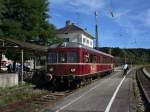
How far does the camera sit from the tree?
40656 millimetres

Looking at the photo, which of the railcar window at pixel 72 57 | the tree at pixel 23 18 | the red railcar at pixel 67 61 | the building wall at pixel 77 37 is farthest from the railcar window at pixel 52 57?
the building wall at pixel 77 37

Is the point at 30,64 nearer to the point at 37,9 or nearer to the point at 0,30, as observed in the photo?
the point at 37,9

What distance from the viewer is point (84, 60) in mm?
28672

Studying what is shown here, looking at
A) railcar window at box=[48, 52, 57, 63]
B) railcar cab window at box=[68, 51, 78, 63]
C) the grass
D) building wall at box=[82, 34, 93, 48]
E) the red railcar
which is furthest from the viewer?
building wall at box=[82, 34, 93, 48]

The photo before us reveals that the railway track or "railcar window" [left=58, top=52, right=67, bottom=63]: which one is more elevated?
"railcar window" [left=58, top=52, right=67, bottom=63]

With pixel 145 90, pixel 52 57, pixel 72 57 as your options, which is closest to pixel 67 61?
pixel 72 57

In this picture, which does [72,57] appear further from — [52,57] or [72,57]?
[52,57]

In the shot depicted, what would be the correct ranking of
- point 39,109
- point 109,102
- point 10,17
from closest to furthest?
point 39,109 < point 109,102 < point 10,17

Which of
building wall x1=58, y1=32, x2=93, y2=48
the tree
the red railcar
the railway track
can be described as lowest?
the railway track

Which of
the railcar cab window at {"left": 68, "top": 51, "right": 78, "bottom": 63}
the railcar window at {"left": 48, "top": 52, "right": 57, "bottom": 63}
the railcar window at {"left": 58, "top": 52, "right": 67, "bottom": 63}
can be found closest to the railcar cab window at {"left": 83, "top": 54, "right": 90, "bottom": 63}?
the railcar cab window at {"left": 68, "top": 51, "right": 78, "bottom": 63}

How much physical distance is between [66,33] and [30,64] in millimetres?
35721

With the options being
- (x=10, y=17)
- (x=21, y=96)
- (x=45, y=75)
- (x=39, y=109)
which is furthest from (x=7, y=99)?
(x=10, y=17)

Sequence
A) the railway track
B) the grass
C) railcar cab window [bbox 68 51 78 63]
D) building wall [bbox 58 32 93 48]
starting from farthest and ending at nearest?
building wall [bbox 58 32 93 48] → railcar cab window [bbox 68 51 78 63] → the grass → the railway track

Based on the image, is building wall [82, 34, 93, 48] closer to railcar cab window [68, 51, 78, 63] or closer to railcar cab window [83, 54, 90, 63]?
railcar cab window [83, 54, 90, 63]
